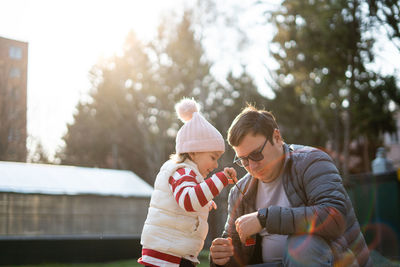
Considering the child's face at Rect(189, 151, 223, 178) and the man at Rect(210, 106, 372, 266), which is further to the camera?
the child's face at Rect(189, 151, 223, 178)

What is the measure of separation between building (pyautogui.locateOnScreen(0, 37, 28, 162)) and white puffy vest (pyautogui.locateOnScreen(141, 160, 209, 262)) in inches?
516

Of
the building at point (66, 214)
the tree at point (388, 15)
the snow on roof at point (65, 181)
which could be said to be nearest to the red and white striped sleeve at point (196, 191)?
the tree at point (388, 15)

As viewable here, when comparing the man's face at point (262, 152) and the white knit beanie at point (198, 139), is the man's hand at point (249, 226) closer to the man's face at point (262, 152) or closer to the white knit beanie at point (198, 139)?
the man's face at point (262, 152)

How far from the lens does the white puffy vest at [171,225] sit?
10.4 feet

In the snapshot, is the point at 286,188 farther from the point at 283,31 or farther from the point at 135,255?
the point at 135,255

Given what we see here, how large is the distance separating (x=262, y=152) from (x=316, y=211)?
0.52 meters

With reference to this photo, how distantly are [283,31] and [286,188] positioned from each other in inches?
512

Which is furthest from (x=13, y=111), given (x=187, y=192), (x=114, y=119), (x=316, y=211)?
(x=316, y=211)

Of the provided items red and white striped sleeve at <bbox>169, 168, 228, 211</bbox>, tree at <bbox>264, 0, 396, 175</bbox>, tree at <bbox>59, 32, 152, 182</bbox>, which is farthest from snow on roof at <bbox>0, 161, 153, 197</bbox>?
red and white striped sleeve at <bbox>169, 168, 228, 211</bbox>

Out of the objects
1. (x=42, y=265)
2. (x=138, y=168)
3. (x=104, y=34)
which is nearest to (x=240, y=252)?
(x=42, y=265)

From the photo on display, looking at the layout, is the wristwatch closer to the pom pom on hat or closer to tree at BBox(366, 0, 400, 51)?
the pom pom on hat

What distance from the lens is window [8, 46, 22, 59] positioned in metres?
13.7

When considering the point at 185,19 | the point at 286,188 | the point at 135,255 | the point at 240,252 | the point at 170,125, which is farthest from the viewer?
the point at 170,125

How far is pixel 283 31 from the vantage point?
49.7 feet
